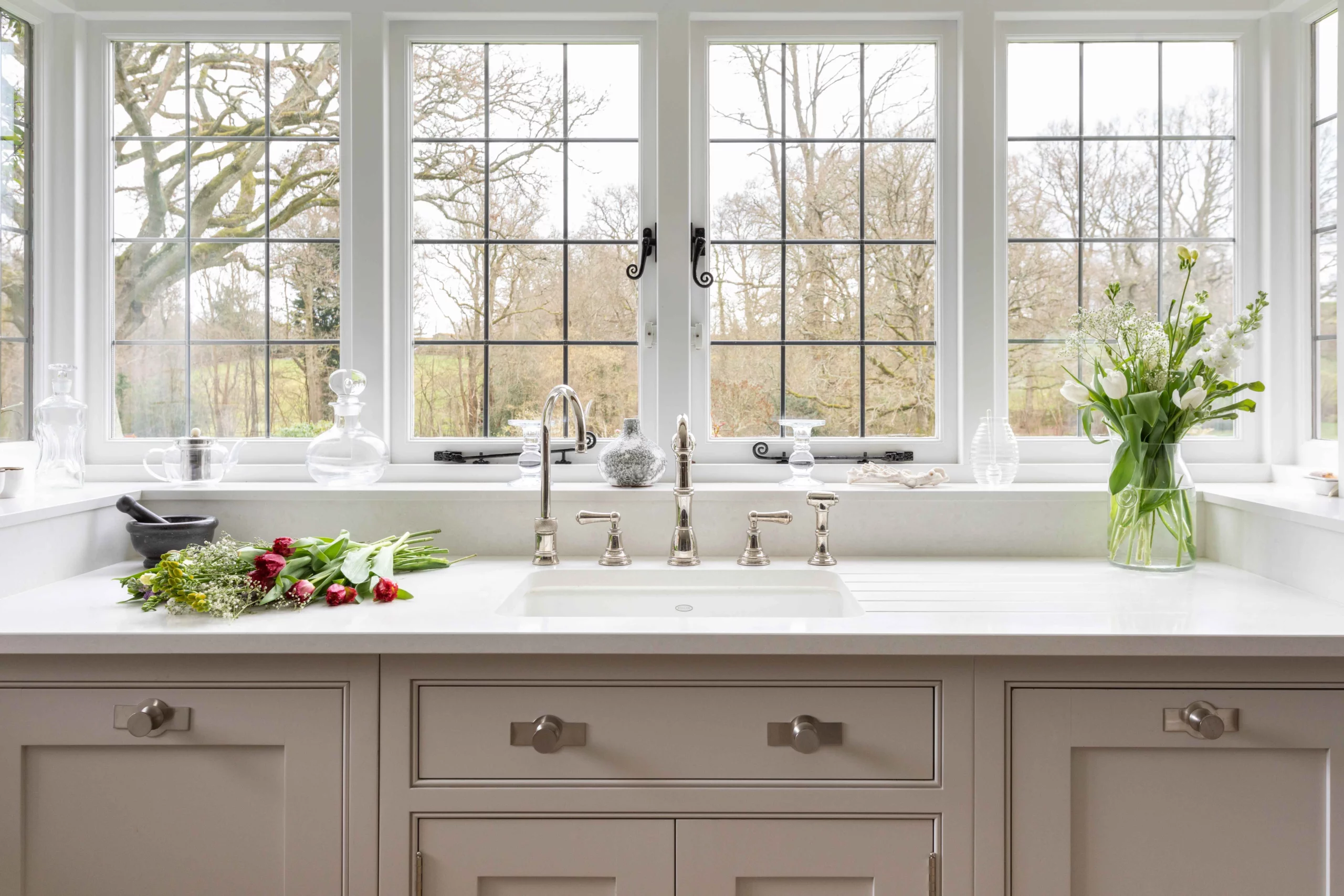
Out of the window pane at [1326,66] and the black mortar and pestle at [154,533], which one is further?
the window pane at [1326,66]

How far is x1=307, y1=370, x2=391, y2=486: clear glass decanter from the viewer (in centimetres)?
197

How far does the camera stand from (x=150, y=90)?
2.17m

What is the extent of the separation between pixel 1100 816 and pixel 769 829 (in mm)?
539

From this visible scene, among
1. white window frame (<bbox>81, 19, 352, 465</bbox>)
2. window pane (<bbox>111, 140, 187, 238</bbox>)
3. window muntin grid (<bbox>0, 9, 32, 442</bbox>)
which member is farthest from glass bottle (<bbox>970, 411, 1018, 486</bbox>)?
window muntin grid (<bbox>0, 9, 32, 442</bbox>)

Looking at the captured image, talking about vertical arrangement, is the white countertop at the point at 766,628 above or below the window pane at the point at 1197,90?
below

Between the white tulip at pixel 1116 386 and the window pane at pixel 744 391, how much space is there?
30.8 inches

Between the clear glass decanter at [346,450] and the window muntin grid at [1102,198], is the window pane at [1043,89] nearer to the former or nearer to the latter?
the window muntin grid at [1102,198]

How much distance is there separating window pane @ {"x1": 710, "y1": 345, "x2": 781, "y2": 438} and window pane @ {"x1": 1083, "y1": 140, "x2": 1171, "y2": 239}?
93 cm

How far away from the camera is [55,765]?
51.6 inches

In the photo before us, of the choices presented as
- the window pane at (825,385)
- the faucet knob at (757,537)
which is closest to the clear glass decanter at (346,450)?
the faucet knob at (757,537)

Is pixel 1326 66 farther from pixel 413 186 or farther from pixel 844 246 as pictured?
pixel 413 186

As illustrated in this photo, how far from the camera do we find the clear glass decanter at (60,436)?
6.27 ft

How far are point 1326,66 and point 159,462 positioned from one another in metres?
3.17

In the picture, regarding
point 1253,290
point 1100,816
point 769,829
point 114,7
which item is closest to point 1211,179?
point 1253,290
